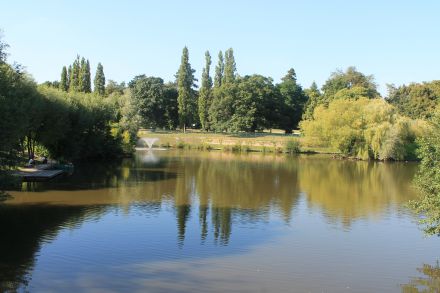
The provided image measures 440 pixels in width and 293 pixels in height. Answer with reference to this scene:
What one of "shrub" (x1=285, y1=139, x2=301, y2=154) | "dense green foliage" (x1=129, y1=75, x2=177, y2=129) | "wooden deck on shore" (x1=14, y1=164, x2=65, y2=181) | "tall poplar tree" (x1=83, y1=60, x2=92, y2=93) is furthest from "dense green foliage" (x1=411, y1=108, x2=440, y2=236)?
"dense green foliage" (x1=129, y1=75, x2=177, y2=129)

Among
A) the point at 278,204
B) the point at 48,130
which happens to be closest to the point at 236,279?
the point at 278,204

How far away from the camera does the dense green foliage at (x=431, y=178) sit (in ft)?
50.3

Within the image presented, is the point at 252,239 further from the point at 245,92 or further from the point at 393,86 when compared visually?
the point at 393,86

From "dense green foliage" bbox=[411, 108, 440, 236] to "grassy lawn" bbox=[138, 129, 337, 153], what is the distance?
5274 cm

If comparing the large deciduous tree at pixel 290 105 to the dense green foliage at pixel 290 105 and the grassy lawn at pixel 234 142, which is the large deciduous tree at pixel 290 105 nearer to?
the dense green foliage at pixel 290 105

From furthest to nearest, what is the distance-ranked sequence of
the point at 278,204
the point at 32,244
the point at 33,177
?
the point at 33,177
the point at 278,204
the point at 32,244

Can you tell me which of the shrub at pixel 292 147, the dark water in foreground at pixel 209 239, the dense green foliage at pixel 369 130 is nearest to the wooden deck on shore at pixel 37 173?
the dark water in foreground at pixel 209 239

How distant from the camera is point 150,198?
1086 inches

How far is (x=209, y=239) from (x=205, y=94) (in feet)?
237

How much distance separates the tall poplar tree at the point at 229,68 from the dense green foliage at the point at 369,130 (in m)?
29.6

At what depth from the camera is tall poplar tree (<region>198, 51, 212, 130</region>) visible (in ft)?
293

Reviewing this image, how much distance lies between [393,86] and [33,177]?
300 feet

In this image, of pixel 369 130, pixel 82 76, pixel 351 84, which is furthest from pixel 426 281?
pixel 351 84

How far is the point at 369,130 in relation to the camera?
2351 inches
